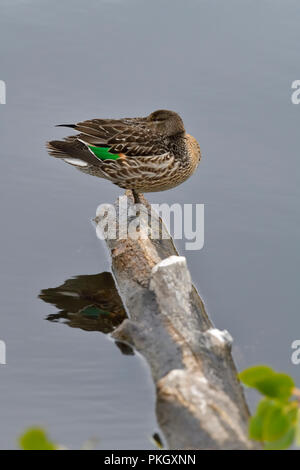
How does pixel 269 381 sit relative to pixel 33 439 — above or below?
above

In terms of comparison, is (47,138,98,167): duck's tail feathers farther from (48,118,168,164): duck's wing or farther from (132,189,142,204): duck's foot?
(132,189,142,204): duck's foot

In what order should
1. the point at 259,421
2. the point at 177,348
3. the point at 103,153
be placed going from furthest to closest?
the point at 103,153, the point at 177,348, the point at 259,421

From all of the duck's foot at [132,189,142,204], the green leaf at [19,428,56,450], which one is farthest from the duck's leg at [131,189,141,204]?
the green leaf at [19,428,56,450]

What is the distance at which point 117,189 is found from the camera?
10.1 metres

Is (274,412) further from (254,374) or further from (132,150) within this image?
(132,150)

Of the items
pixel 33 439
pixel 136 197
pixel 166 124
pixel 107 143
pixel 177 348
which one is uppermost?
pixel 166 124

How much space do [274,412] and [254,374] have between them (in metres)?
0.28

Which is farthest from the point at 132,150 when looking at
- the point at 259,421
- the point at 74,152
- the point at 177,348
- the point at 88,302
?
the point at 259,421

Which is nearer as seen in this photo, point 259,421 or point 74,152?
point 259,421

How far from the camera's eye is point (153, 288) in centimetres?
710

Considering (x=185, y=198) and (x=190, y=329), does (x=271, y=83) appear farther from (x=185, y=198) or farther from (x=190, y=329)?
(x=190, y=329)

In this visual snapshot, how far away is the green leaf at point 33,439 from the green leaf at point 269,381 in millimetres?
1195

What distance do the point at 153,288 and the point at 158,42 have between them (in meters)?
5.94
